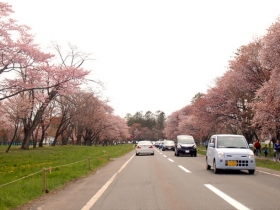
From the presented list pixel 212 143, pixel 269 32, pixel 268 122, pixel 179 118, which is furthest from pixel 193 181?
pixel 179 118

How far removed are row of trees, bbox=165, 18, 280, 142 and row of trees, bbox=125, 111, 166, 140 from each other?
103685mm

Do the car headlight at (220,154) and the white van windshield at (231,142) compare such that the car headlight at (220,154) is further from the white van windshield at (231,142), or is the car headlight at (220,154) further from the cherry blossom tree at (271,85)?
the cherry blossom tree at (271,85)

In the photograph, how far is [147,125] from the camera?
153 m

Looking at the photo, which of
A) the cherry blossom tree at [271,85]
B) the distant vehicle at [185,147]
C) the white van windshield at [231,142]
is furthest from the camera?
the distant vehicle at [185,147]

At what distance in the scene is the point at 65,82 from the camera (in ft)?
90.2

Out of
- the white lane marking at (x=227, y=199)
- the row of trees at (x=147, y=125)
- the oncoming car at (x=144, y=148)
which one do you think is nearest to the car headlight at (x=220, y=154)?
the white lane marking at (x=227, y=199)

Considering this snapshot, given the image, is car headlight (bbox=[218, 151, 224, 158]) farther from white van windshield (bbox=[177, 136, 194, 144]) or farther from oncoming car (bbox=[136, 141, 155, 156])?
oncoming car (bbox=[136, 141, 155, 156])

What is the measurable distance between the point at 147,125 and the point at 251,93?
388ft

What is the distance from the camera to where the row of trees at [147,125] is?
481ft

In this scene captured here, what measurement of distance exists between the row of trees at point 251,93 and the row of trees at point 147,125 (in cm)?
10368

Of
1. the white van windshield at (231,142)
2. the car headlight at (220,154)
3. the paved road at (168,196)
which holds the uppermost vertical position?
the white van windshield at (231,142)

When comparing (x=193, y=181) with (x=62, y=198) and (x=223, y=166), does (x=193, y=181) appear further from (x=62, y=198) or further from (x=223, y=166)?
(x=62, y=198)

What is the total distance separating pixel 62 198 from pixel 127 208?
248cm

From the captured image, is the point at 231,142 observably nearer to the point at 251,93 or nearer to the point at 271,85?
the point at 271,85
